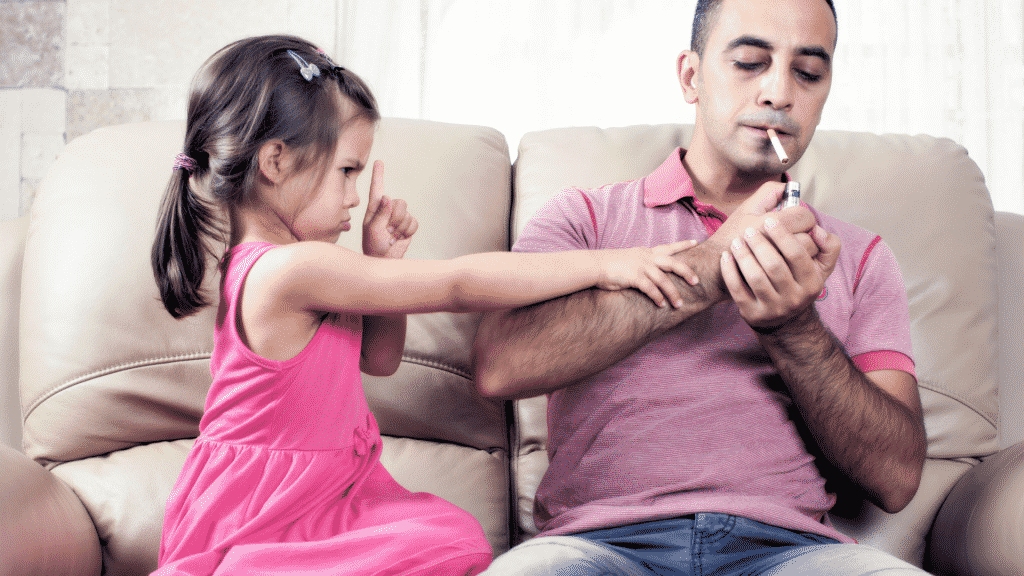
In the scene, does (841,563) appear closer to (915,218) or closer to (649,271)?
(649,271)

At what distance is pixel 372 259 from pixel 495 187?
1.81 ft

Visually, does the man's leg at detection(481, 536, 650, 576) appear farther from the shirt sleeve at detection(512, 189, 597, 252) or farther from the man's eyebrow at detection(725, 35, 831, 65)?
the man's eyebrow at detection(725, 35, 831, 65)

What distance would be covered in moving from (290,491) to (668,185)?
2.37 ft

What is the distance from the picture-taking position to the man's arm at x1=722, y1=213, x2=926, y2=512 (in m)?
0.85

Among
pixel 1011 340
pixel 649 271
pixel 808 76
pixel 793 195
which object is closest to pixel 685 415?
pixel 649 271

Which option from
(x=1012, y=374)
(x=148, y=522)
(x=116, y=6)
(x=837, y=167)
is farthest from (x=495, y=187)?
(x=116, y=6)

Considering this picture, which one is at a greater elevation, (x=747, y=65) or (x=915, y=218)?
(x=747, y=65)

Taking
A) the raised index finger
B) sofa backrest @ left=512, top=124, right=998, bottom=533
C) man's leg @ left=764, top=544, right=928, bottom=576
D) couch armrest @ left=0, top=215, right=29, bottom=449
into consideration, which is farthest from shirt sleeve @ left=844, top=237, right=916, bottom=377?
couch armrest @ left=0, top=215, right=29, bottom=449

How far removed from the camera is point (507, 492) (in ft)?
4.19

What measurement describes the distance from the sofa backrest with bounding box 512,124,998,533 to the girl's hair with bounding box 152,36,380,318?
0.49 metres

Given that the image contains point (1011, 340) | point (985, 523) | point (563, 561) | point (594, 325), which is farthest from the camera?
point (1011, 340)

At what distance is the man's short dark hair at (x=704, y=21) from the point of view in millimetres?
1191

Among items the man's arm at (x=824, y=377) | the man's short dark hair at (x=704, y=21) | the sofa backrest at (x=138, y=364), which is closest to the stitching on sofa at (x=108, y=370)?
the sofa backrest at (x=138, y=364)

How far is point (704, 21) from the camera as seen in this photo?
4.00 feet
